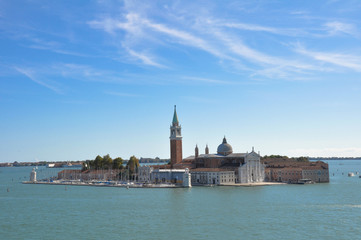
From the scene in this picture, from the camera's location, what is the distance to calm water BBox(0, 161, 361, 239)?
33625mm

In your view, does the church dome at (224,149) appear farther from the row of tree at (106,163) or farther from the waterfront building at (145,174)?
the row of tree at (106,163)

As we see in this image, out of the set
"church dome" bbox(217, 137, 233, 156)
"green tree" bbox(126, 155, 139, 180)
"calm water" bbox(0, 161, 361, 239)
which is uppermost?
"church dome" bbox(217, 137, 233, 156)

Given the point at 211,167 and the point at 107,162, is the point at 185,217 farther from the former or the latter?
the point at 107,162

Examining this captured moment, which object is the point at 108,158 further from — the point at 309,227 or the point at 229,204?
the point at 309,227

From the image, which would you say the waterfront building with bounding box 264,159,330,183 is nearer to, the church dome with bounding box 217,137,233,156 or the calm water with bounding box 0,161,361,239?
the church dome with bounding box 217,137,233,156

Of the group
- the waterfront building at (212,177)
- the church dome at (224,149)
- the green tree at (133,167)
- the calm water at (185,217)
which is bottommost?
the calm water at (185,217)

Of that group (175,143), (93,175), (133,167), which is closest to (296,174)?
(175,143)

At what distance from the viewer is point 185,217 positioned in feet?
134

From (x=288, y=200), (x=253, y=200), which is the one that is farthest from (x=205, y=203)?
(x=288, y=200)

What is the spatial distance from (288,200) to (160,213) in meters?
19.7

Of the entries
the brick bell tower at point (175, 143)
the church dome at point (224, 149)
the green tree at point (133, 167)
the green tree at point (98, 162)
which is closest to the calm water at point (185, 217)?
the green tree at point (133, 167)

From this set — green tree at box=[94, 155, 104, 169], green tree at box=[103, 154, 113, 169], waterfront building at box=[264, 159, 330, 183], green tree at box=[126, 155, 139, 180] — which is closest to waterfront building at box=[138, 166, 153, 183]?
green tree at box=[126, 155, 139, 180]

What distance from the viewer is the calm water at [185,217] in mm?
33625

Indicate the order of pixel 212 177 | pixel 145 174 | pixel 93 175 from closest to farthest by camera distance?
pixel 212 177, pixel 145 174, pixel 93 175
